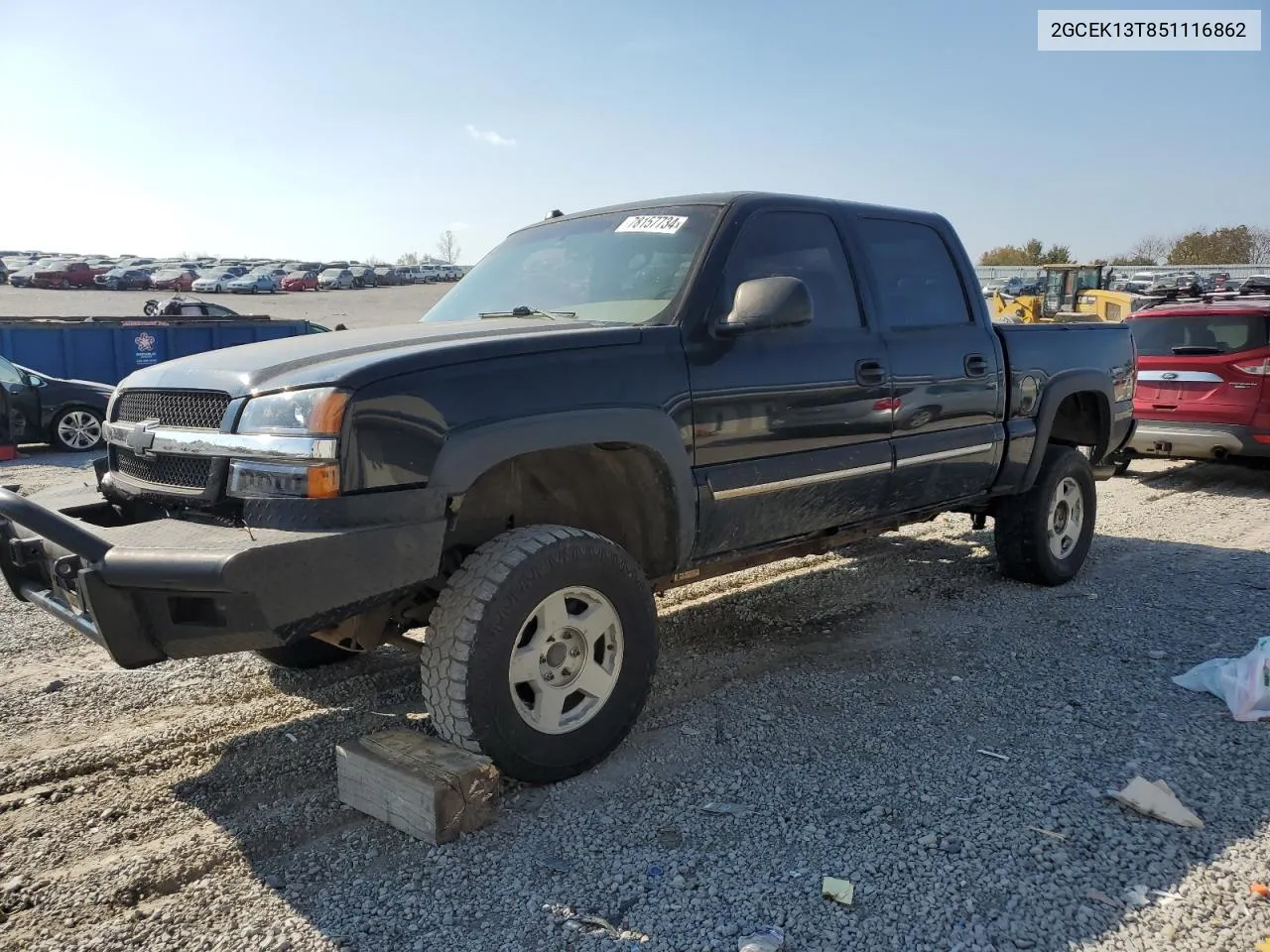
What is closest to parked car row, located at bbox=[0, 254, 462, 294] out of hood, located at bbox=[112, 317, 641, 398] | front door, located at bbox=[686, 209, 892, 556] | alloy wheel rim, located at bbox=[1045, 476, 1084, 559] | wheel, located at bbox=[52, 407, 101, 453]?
wheel, located at bbox=[52, 407, 101, 453]

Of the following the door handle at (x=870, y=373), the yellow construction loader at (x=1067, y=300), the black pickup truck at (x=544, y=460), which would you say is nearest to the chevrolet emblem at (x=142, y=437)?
the black pickup truck at (x=544, y=460)

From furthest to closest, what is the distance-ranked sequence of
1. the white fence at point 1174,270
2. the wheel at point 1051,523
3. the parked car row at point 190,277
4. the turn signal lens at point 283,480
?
the parked car row at point 190,277, the white fence at point 1174,270, the wheel at point 1051,523, the turn signal lens at point 283,480

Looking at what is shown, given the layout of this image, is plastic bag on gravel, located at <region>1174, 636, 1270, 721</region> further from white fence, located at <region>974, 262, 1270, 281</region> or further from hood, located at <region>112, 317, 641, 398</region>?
white fence, located at <region>974, 262, 1270, 281</region>

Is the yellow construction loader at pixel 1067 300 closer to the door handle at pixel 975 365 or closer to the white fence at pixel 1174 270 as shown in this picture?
the white fence at pixel 1174 270

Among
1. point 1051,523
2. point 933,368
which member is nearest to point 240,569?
point 933,368

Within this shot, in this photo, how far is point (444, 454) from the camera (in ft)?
9.53

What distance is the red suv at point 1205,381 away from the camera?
8.80 m

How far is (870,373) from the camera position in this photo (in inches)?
167

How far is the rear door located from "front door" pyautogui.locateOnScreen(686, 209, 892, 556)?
5.52 meters

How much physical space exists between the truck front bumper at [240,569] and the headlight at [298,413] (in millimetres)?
211

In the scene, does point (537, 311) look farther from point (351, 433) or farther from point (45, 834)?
point (45, 834)

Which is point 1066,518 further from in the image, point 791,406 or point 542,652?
point 542,652

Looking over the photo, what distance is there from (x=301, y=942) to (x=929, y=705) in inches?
101

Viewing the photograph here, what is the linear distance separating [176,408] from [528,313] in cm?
142
